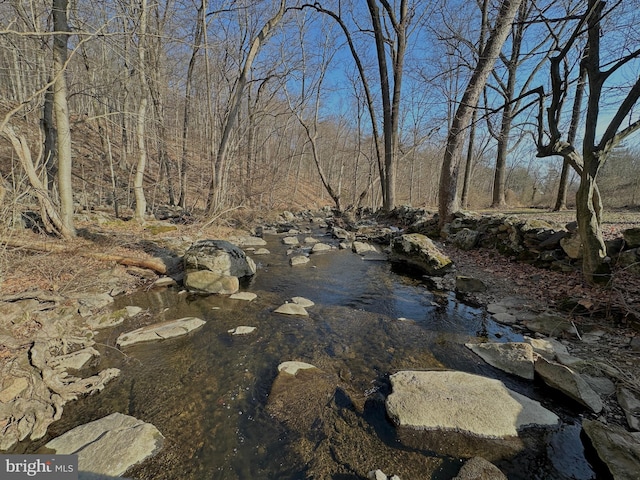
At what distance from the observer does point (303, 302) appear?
5.45 m

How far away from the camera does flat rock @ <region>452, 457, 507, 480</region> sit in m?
2.12

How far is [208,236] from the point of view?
10.4 m

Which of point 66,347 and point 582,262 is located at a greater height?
point 582,262

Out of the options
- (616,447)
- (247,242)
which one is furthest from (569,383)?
(247,242)

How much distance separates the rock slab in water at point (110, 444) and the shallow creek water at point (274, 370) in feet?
→ 0.36

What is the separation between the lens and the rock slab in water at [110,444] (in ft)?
7.27

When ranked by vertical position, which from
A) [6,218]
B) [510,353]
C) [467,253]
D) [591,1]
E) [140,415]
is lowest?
[140,415]

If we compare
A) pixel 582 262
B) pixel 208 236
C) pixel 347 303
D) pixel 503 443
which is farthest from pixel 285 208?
pixel 503 443

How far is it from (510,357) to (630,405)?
100 cm

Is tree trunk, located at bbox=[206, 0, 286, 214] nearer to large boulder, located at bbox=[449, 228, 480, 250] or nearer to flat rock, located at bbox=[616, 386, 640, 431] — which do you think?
large boulder, located at bbox=[449, 228, 480, 250]

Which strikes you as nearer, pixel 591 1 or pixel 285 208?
pixel 591 1

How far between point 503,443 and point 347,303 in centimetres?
328

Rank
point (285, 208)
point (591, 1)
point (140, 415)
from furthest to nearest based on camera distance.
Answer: point (285, 208) < point (591, 1) < point (140, 415)

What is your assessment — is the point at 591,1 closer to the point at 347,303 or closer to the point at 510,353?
the point at 510,353
